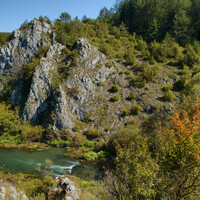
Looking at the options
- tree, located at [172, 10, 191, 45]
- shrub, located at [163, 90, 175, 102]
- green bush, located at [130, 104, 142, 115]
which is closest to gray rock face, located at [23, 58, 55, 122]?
green bush, located at [130, 104, 142, 115]

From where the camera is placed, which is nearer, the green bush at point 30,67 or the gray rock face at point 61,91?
the gray rock face at point 61,91

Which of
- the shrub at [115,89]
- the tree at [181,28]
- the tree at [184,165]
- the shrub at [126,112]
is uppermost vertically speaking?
the tree at [181,28]

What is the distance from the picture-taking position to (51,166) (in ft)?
63.2

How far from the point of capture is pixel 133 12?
268 feet

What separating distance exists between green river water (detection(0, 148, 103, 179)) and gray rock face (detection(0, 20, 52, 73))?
34.0 m

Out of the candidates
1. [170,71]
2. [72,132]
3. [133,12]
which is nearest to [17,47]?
[72,132]

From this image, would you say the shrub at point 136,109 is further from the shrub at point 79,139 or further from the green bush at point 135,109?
the shrub at point 79,139

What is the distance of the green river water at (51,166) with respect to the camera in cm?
Result: 1716

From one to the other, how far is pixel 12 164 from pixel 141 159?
1766cm

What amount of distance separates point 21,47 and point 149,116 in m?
44.5

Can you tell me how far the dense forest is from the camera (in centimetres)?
657

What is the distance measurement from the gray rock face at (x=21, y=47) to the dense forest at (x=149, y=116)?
4.00 meters

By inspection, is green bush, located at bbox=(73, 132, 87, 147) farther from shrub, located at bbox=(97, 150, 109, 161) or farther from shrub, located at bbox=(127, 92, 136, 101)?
shrub, located at bbox=(127, 92, 136, 101)

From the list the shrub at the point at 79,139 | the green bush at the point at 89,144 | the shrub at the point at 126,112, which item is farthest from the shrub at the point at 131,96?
the green bush at the point at 89,144
